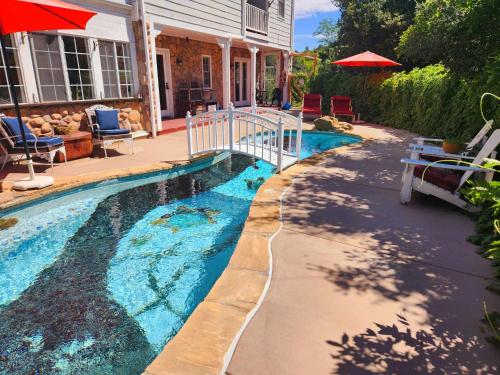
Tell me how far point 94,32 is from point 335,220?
6.99 meters

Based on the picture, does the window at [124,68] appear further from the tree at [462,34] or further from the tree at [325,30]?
the tree at [325,30]

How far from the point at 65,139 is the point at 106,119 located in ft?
3.66

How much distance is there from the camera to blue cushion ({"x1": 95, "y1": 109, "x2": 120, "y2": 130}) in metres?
7.03

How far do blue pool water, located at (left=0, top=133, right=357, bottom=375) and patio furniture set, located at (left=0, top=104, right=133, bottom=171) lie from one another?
123 cm

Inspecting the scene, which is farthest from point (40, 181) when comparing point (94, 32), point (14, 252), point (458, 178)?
point (458, 178)

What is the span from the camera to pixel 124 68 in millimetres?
8172

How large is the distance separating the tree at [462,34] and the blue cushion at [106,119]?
23.4ft

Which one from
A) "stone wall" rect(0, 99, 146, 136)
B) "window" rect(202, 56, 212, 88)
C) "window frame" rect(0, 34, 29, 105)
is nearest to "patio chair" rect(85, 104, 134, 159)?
"stone wall" rect(0, 99, 146, 136)

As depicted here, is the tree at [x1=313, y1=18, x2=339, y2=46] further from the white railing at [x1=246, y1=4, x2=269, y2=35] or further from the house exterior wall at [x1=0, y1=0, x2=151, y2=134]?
the house exterior wall at [x1=0, y1=0, x2=151, y2=134]

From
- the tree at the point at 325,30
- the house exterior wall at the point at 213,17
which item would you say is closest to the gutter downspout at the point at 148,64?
the house exterior wall at the point at 213,17

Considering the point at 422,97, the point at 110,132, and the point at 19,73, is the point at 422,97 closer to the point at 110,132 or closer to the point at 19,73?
the point at 110,132

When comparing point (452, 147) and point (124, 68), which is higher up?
point (124, 68)

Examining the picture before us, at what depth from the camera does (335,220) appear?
3.73 meters

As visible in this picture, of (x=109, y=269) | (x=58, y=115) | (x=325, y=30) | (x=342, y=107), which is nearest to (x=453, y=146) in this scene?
(x=109, y=269)
